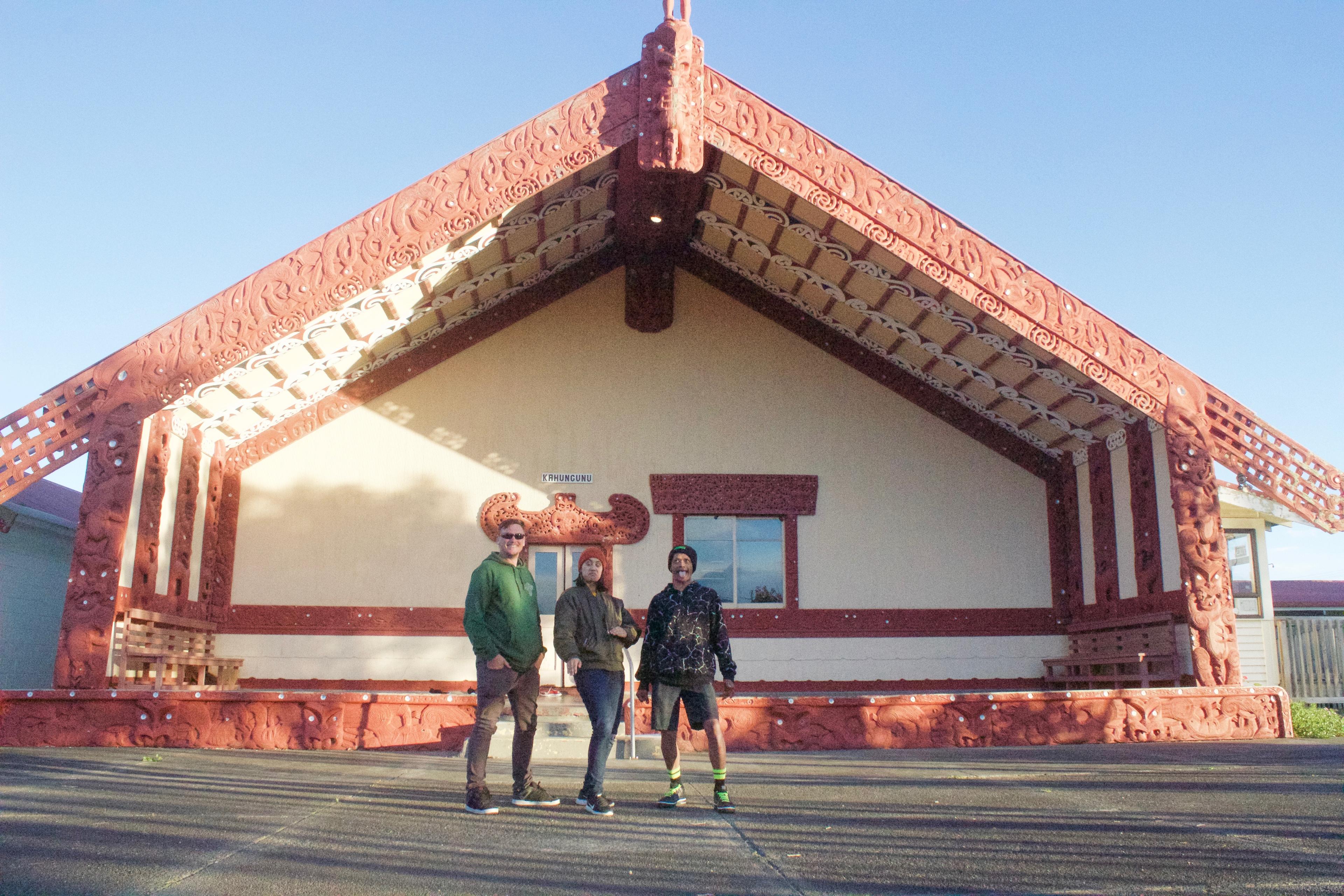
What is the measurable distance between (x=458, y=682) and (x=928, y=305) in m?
7.18

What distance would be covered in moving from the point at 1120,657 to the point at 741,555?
463 centimetres

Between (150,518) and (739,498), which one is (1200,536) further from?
(150,518)

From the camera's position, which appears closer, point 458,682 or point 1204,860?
point 1204,860

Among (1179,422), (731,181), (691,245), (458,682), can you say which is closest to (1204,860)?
(1179,422)

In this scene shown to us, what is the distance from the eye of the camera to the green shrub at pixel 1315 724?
1047 centimetres

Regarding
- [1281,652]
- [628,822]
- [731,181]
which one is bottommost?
[628,822]

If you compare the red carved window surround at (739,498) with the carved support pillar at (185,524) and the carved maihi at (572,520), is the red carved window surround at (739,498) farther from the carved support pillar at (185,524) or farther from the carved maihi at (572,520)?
the carved support pillar at (185,524)

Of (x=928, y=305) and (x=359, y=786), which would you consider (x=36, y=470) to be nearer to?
(x=359, y=786)

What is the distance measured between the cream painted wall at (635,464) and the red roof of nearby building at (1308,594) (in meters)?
10.1

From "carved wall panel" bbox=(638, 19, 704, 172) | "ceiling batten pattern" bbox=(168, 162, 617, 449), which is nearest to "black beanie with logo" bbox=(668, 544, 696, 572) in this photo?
"carved wall panel" bbox=(638, 19, 704, 172)

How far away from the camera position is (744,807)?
234 inches

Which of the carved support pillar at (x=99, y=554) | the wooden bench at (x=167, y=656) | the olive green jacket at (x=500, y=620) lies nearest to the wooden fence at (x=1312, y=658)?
the olive green jacket at (x=500, y=620)

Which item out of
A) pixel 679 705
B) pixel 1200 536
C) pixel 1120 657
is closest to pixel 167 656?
pixel 679 705

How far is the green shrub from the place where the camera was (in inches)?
412
